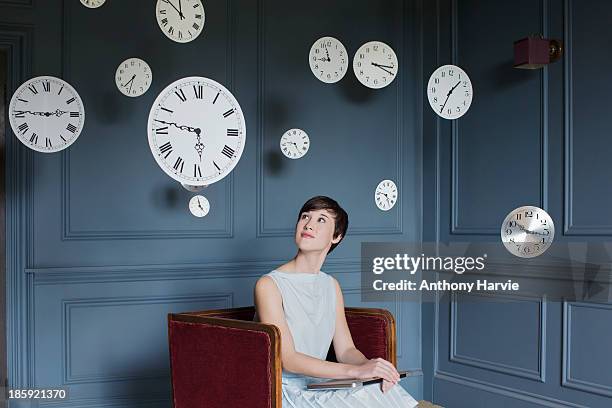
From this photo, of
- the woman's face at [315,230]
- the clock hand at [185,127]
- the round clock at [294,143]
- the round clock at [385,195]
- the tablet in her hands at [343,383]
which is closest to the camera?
the tablet in her hands at [343,383]

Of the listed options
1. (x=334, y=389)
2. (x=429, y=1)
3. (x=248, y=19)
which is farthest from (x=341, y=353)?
(x=429, y=1)

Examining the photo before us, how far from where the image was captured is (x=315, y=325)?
2.99 m

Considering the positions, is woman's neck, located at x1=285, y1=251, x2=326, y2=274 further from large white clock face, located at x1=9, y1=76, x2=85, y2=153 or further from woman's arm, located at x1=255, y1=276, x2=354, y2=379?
large white clock face, located at x1=9, y1=76, x2=85, y2=153

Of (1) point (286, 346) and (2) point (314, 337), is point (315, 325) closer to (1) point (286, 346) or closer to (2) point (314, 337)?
(2) point (314, 337)

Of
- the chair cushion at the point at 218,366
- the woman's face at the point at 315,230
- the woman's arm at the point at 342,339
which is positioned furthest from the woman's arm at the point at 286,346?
the woman's arm at the point at 342,339

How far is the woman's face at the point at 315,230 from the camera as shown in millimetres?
2990

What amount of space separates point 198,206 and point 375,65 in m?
1.28

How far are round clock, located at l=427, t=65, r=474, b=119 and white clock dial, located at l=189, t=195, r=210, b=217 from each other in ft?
4.50

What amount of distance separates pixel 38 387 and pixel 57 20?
6.28ft

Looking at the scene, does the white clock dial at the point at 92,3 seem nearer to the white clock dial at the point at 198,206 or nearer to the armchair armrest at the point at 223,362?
the white clock dial at the point at 198,206

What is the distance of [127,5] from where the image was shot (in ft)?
13.8

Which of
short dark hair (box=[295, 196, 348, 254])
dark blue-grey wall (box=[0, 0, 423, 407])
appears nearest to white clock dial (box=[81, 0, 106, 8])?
dark blue-grey wall (box=[0, 0, 423, 407])

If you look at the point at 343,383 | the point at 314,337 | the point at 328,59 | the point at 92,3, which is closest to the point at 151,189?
the point at 92,3

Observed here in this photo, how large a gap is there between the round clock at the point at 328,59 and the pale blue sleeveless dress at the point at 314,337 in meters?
1.65
